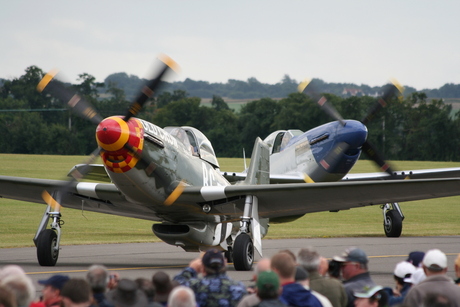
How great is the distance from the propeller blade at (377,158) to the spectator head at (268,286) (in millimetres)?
14367

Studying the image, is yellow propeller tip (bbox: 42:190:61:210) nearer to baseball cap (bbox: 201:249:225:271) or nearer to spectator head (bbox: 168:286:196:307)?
baseball cap (bbox: 201:249:225:271)

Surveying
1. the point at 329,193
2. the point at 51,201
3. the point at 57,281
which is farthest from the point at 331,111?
the point at 57,281

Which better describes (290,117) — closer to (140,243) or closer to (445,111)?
(445,111)

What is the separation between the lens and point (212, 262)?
20.2ft

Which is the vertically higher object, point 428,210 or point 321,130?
point 321,130

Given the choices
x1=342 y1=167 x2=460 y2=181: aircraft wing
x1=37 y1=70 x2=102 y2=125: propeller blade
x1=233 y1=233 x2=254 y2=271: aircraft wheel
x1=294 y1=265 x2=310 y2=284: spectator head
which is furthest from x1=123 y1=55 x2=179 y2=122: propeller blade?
x1=342 y1=167 x2=460 y2=181: aircraft wing

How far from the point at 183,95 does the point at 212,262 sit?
4483 inches

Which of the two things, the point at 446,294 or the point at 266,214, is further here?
the point at 266,214

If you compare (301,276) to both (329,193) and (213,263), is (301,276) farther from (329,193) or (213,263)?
(329,193)

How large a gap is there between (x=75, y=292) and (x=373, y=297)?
226cm

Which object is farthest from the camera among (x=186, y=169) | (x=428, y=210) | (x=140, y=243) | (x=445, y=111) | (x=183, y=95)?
(x=183, y=95)

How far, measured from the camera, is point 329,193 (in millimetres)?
13273

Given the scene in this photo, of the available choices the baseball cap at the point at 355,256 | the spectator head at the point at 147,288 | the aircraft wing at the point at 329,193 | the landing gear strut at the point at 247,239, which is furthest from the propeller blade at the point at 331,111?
the spectator head at the point at 147,288

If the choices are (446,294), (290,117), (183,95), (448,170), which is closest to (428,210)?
(448,170)
